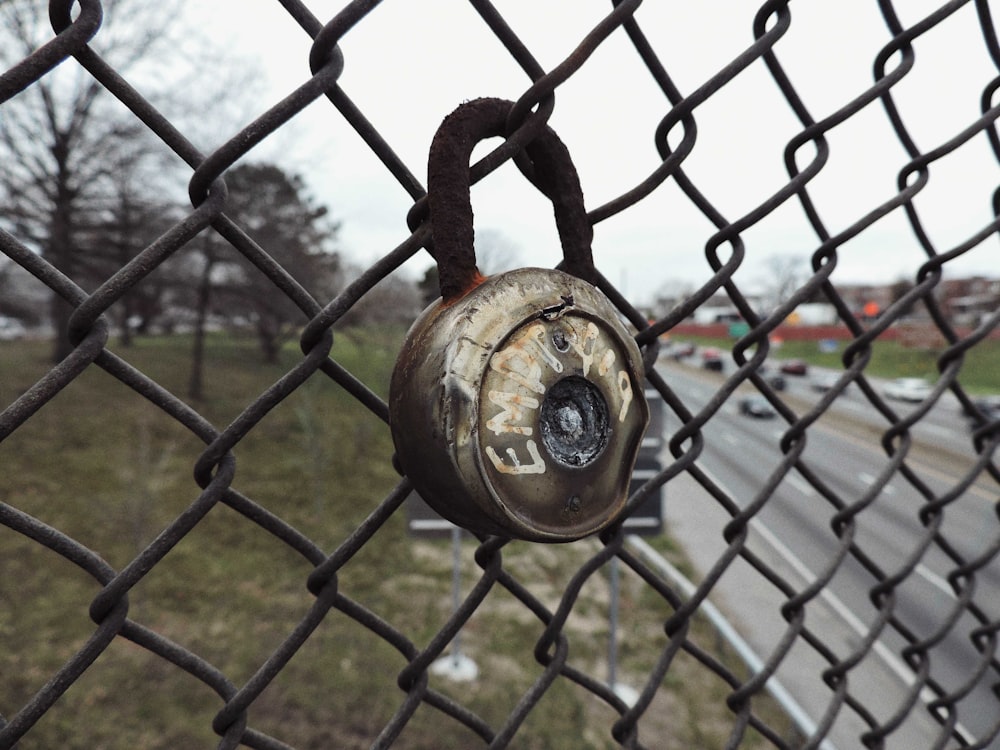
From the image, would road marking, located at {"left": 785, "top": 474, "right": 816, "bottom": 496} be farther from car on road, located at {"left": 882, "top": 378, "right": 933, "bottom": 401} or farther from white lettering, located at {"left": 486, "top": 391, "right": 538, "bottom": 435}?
white lettering, located at {"left": 486, "top": 391, "right": 538, "bottom": 435}

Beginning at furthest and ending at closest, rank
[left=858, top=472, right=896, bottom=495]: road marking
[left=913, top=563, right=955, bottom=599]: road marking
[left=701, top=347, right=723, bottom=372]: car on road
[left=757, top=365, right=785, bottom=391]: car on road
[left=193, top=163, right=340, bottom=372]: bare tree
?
[left=858, top=472, right=896, bottom=495]: road marking, [left=193, top=163, right=340, bottom=372]: bare tree, [left=913, top=563, right=955, bottom=599]: road marking, [left=701, top=347, right=723, bottom=372]: car on road, [left=757, top=365, right=785, bottom=391]: car on road

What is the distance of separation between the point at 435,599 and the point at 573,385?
7.97m

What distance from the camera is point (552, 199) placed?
67 cm

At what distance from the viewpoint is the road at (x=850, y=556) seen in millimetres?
5789

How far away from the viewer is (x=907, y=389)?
16984 millimetres

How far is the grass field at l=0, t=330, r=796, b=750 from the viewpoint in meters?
5.50

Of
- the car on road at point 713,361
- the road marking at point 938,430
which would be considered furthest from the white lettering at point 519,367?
the road marking at point 938,430

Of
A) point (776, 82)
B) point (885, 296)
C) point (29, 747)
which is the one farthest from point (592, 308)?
point (885, 296)

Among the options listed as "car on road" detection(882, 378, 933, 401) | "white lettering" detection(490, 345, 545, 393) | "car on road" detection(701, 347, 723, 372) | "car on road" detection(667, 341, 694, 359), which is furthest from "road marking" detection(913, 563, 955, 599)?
"white lettering" detection(490, 345, 545, 393)

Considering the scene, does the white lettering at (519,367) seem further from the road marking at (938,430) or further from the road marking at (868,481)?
the road marking at (938,430)

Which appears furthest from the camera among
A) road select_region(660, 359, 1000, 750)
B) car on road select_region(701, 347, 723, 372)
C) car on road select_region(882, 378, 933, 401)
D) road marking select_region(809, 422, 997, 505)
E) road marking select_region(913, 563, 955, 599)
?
car on road select_region(882, 378, 933, 401)

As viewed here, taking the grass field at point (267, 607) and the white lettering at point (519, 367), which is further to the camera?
the grass field at point (267, 607)

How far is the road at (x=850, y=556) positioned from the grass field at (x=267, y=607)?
90 centimetres

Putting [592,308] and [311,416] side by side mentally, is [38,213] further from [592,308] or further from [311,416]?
[592,308]
